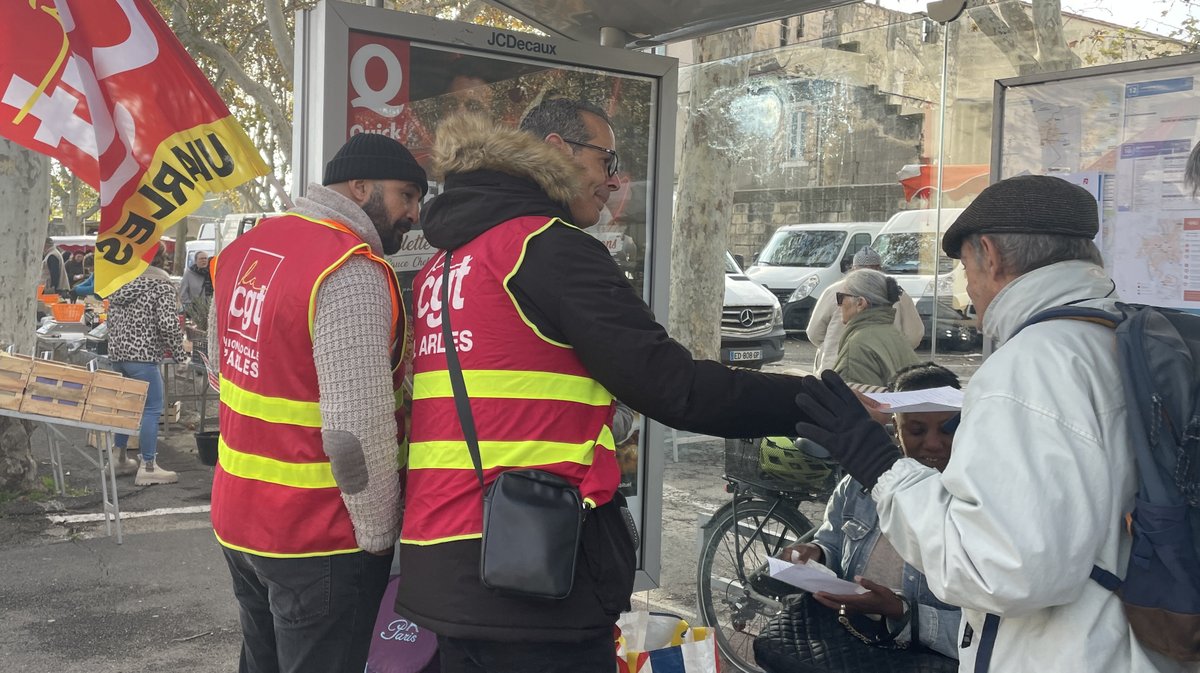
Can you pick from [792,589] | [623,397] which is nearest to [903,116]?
[792,589]

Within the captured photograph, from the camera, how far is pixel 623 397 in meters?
2.12

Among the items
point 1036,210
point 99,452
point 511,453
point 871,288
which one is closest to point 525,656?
point 511,453

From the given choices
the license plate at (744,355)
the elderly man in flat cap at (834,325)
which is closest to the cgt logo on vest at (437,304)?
the elderly man in flat cap at (834,325)

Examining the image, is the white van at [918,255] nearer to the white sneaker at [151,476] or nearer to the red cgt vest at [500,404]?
the red cgt vest at [500,404]

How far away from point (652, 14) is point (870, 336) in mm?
2956

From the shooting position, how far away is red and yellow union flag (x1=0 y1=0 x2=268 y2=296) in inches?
139

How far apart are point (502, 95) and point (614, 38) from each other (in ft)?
2.61

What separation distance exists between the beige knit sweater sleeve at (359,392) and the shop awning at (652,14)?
5.86ft

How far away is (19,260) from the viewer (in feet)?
27.9

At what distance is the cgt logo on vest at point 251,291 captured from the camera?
2.52m

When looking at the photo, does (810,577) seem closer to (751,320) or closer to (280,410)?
(280,410)

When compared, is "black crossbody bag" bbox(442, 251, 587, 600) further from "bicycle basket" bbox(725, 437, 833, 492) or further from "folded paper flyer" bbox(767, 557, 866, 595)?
"bicycle basket" bbox(725, 437, 833, 492)

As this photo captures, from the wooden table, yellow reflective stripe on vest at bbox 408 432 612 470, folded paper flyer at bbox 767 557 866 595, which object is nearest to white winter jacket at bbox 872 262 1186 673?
yellow reflective stripe on vest at bbox 408 432 612 470

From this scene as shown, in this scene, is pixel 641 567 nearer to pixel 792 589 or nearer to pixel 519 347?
pixel 792 589
